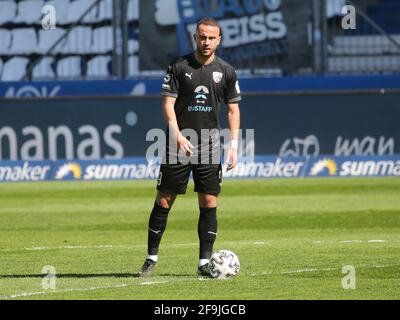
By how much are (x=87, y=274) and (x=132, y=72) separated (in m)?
19.0

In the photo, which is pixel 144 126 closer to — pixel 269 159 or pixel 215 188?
pixel 269 159

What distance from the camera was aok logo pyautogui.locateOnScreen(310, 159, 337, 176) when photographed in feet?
83.5

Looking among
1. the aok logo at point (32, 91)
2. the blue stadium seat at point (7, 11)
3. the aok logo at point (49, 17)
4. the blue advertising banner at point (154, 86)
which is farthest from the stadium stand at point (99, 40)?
the aok logo at point (32, 91)

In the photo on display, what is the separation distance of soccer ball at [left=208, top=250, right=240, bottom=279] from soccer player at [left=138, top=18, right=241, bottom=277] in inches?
7.4

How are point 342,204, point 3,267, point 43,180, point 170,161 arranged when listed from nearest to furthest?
1. point 170,161
2. point 3,267
3. point 342,204
4. point 43,180

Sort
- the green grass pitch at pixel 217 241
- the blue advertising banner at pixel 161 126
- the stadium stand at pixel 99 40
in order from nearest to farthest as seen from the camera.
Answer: the green grass pitch at pixel 217 241 → the blue advertising banner at pixel 161 126 → the stadium stand at pixel 99 40

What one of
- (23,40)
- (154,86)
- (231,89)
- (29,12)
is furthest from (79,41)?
(231,89)

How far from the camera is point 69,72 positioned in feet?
98.3

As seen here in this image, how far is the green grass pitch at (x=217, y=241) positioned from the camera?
9750 mm

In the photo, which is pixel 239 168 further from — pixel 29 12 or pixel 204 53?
pixel 204 53

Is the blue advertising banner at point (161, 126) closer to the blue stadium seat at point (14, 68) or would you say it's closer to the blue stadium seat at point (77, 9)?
the blue stadium seat at point (14, 68)

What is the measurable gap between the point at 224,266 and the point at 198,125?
4.38 ft

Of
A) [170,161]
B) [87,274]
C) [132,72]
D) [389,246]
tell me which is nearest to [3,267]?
[87,274]

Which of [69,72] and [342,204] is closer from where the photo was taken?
[342,204]
